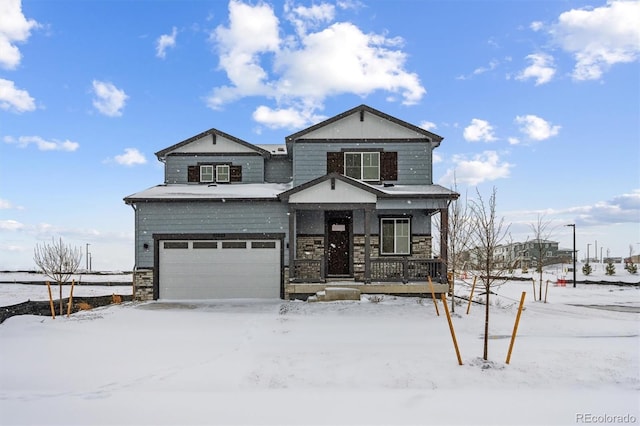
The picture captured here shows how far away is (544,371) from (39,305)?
60.1ft

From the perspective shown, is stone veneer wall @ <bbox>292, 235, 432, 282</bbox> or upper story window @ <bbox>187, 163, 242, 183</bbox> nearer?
stone veneer wall @ <bbox>292, 235, 432, 282</bbox>

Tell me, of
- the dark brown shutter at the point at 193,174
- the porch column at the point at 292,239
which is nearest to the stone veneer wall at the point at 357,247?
the porch column at the point at 292,239

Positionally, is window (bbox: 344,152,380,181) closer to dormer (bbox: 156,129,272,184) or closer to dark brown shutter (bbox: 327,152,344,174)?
dark brown shutter (bbox: 327,152,344,174)

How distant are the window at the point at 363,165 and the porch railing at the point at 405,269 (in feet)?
13.1

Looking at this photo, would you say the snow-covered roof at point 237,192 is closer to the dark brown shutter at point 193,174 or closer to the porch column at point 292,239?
the dark brown shutter at point 193,174

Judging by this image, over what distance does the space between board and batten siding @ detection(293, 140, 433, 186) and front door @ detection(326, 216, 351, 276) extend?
2236 millimetres

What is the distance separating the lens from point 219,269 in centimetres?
1588

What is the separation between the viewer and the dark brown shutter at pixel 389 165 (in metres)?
17.3

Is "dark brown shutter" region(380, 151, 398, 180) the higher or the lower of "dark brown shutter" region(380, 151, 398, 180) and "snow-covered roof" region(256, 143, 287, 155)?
the lower

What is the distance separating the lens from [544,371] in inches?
272

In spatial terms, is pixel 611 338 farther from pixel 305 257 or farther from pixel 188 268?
pixel 188 268

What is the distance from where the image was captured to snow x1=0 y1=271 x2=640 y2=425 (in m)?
5.43

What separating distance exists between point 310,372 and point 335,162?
37.7 ft

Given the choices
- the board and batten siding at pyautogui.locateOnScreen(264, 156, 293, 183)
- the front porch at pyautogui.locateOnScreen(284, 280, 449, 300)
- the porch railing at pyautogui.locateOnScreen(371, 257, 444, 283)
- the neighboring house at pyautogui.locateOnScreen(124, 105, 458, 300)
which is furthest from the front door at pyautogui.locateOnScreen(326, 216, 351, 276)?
the board and batten siding at pyautogui.locateOnScreen(264, 156, 293, 183)
